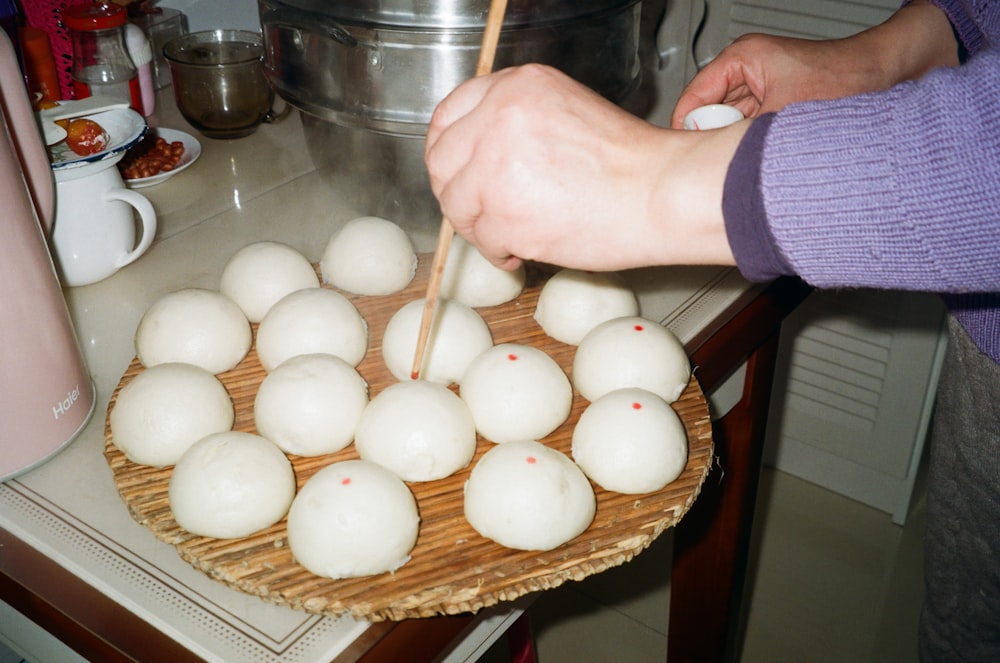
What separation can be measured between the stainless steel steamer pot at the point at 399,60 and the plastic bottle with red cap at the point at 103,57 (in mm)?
454

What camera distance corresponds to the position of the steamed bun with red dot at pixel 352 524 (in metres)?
0.65

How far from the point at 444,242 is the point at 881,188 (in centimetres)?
35

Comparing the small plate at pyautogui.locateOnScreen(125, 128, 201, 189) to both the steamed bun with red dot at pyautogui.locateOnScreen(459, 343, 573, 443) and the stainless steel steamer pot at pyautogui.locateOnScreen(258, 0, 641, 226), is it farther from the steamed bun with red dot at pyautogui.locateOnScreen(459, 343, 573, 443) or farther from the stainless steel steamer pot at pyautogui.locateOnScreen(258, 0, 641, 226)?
the steamed bun with red dot at pyautogui.locateOnScreen(459, 343, 573, 443)

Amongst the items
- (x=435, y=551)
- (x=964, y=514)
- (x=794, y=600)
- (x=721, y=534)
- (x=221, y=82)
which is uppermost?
(x=221, y=82)

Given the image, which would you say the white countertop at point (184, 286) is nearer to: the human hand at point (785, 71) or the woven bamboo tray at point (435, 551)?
the woven bamboo tray at point (435, 551)

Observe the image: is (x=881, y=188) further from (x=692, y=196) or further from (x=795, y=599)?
(x=795, y=599)

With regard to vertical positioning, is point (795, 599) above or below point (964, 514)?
below

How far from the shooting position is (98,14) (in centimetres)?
130

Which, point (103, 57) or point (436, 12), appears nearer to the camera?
point (436, 12)

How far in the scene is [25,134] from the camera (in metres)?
0.84

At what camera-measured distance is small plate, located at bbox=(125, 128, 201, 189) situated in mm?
1206

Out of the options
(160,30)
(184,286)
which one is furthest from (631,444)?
(160,30)

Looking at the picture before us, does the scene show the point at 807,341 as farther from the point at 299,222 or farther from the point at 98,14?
the point at 98,14

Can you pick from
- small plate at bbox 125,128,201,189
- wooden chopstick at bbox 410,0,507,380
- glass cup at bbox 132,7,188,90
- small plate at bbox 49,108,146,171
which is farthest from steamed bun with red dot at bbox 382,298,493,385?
glass cup at bbox 132,7,188,90
